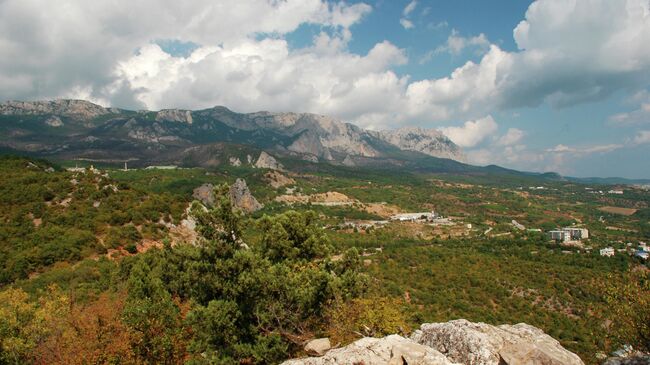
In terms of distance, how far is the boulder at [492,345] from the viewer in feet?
50.5

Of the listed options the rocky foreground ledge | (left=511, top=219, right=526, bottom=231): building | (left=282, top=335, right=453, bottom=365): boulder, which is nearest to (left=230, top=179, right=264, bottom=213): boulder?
(left=511, top=219, right=526, bottom=231): building

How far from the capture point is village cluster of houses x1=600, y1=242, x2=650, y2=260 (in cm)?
10234

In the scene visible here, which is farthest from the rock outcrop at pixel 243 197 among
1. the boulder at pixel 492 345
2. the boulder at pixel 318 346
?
the boulder at pixel 492 345

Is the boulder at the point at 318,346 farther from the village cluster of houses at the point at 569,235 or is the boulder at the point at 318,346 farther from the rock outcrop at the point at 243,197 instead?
the rock outcrop at the point at 243,197

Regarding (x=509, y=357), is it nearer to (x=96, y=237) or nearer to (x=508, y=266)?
(x=96, y=237)

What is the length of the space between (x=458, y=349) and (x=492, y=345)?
4.68 ft

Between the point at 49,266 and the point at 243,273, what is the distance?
36.6 m

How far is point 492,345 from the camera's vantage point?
53.8 ft

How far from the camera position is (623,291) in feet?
64.8

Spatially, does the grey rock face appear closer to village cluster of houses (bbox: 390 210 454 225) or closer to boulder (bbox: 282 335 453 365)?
boulder (bbox: 282 335 453 365)

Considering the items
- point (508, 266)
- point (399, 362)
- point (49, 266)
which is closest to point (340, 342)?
point (399, 362)

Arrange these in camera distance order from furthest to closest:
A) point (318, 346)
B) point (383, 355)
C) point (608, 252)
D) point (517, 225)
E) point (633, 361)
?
point (517, 225), point (608, 252), point (318, 346), point (633, 361), point (383, 355)

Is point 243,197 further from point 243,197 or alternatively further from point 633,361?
point 633,361

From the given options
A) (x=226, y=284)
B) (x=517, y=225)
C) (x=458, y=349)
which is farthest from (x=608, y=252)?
(x=226, y=284)
